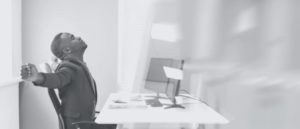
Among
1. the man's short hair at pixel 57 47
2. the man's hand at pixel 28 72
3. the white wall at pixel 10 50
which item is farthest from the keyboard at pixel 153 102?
the white wall at pixel 10 50

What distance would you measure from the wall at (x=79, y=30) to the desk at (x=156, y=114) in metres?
0.78

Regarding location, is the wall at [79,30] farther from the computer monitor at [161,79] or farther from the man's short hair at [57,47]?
the man's short hair at [57,47]

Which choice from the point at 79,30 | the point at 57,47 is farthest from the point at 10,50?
the point at 57,47

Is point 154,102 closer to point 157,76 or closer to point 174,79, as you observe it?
point 157,76

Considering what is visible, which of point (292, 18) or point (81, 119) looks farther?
point (292, 18)

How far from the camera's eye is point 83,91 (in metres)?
2.36

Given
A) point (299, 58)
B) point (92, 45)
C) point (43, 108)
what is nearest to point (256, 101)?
point (299, 58)

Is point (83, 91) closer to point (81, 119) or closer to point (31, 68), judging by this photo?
point (81, 119)

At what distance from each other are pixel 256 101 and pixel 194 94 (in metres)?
0.60

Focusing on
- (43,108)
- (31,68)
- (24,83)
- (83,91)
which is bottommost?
(43,108)

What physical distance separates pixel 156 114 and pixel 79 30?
1659mm

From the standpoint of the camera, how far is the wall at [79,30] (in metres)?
3.50

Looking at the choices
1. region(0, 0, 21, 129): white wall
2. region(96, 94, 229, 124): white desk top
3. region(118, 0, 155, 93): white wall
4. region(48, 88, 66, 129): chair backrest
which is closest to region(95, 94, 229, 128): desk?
region(96, 94, 229, 124): white desk top

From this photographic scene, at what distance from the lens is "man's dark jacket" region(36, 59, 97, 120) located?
229 cm
